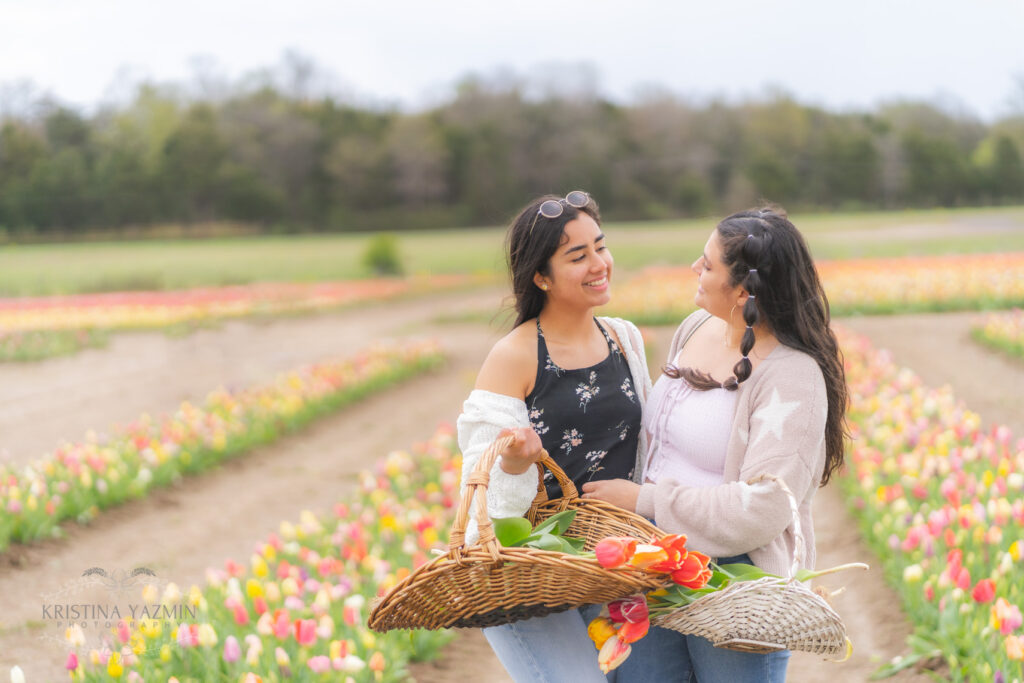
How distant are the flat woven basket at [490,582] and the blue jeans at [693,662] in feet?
1.01

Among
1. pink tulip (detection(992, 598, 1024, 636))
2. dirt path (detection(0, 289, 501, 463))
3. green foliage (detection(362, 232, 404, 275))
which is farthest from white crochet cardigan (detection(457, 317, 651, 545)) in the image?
green foliage (detection(362, 232, 404, 275))

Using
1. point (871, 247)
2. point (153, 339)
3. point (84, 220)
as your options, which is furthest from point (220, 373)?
point (871, 247)

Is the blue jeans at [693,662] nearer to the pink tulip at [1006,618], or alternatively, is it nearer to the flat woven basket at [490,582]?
the flat woven basket at [490,582]

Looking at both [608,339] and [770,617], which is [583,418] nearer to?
[608,339]

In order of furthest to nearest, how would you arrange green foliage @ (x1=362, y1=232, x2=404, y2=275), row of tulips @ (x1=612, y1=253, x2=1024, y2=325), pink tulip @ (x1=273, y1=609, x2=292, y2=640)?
green foliage @ (x1=362, y1=232, x2=404, y2=275)
row of tulips @ (x1=612, y1=253, x2=1024, y2=325)
pink tulip @ (x1=273, y1=609, x2=292, y2=640)

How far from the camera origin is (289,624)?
3.11 m

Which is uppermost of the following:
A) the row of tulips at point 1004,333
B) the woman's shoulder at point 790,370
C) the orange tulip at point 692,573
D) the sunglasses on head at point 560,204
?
the sunglasses on head at point 560,204

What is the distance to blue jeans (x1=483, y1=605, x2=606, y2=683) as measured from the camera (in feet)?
6.11

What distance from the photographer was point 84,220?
13.2m

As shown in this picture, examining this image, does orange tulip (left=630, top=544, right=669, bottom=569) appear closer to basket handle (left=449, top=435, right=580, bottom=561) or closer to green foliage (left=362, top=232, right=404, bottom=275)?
basket handle (left=449, top=435, right=580, bottom=561)

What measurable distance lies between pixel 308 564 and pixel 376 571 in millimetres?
549

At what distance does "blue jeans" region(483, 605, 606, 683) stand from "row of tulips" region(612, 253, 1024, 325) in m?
8.72

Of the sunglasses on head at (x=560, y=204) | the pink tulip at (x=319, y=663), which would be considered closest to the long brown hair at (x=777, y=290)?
the sunglasses on head at (x=560, y=204)

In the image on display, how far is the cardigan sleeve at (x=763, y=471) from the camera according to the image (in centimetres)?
176
